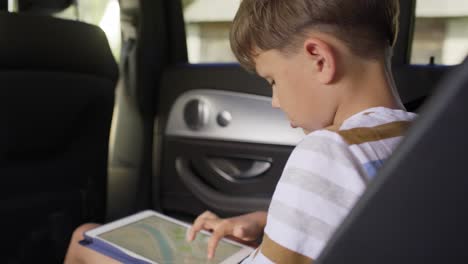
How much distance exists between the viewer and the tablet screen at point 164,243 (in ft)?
3.03

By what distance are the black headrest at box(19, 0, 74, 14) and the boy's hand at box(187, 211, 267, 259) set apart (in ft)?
2.19

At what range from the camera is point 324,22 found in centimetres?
67

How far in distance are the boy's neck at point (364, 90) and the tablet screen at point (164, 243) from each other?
0.40 m

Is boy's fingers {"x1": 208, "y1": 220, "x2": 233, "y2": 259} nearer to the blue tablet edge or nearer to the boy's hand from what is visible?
the boy's hand

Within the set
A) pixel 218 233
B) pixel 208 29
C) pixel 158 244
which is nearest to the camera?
pixel 218 233

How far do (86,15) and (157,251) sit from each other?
70 centimetres

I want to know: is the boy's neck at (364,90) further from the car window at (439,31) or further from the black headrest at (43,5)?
the black headrest at (43,5)

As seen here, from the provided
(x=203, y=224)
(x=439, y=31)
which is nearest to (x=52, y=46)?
(x=203, y=224)

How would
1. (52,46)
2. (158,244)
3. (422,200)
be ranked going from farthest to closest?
(52,46) < (158,244) < (422,200)

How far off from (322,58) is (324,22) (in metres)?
0.05

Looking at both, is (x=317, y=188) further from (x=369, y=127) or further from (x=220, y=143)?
(x=220, y=143)

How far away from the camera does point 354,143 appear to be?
0.58 meters

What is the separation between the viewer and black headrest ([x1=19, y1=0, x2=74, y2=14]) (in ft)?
3.84

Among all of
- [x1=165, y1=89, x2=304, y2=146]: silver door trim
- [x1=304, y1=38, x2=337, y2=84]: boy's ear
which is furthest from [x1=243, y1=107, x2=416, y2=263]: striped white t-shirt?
[x1=165, y1=89, x2=304, y2=146]: silver door trim
